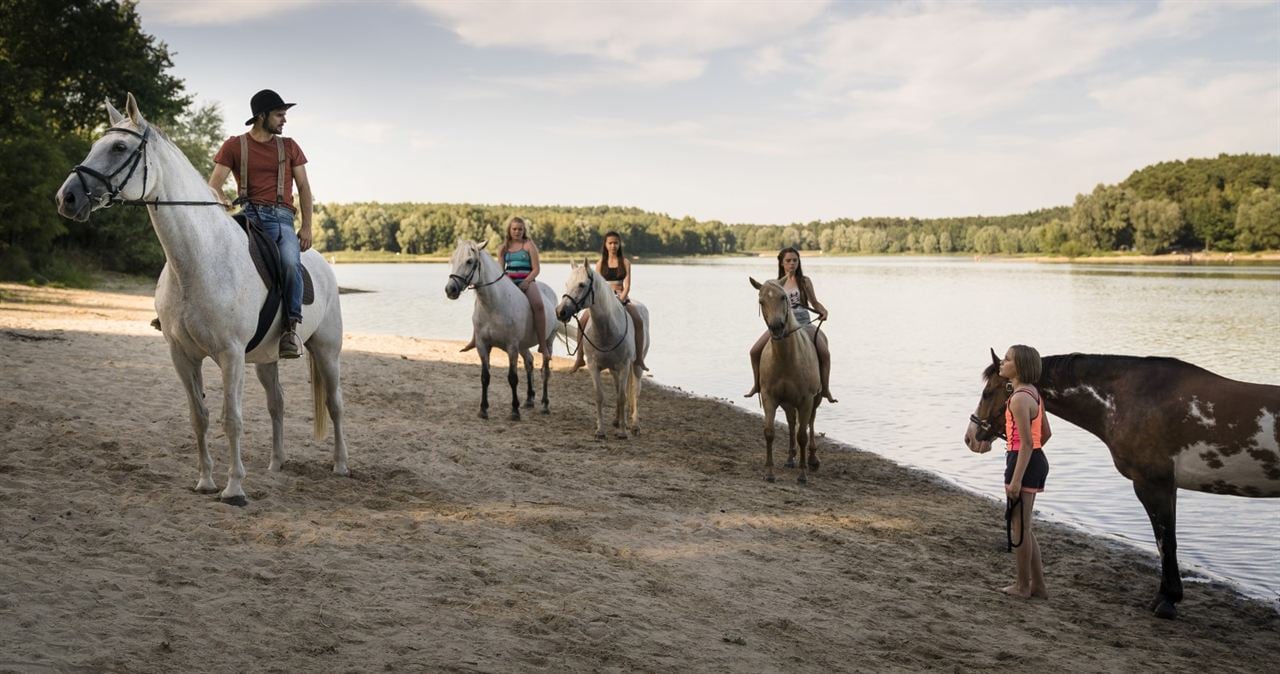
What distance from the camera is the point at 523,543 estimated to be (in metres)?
6.08

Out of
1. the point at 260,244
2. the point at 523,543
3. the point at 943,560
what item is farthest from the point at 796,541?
the point at 260,244

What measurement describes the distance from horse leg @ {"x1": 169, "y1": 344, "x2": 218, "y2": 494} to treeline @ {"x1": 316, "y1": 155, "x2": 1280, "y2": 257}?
6255cm

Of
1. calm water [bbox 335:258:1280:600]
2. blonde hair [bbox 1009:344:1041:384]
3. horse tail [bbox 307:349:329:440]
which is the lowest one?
calm water [bbox 335:258:1280:600]

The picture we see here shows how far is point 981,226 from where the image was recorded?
19175 cm

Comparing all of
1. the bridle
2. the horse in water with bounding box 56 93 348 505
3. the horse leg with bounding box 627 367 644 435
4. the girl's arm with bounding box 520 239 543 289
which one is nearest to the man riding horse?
the horse in water with bounding box 56 93 348 505

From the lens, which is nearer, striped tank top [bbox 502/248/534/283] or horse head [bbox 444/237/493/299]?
horse head [bbox 444/237/493/299]

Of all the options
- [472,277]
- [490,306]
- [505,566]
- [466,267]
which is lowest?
[505,566]

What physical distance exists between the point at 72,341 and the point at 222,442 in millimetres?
7153

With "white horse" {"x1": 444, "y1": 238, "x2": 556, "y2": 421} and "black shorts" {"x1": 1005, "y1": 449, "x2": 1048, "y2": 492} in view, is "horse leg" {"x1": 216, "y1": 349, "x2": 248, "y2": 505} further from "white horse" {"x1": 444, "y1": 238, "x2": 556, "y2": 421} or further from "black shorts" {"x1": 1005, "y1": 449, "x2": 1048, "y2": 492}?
"black shorts" {"x1": 1005, "y1": 449, "x2": 1048, "y2": 492}

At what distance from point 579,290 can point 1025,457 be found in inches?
238

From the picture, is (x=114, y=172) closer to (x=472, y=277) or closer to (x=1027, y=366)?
(x=1027, y=366)

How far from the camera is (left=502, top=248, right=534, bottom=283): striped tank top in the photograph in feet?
42.1

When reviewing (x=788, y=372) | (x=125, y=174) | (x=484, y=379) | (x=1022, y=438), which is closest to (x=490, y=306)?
(x=484, y=379)

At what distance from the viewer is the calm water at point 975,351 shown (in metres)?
9.18
